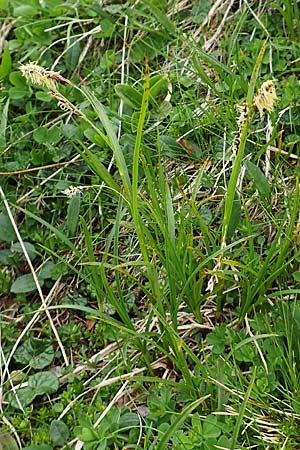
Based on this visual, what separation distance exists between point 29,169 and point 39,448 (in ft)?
2.83

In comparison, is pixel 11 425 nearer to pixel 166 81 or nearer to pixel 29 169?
pixel 29 169

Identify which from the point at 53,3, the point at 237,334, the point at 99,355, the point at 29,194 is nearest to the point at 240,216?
the point at 237,334

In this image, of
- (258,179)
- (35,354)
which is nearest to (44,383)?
(35,354)

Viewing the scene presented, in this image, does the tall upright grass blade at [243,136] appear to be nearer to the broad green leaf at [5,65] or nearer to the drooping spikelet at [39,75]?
the drooping spikelet at [39,75]

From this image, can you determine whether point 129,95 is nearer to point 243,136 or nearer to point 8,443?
point 243,136

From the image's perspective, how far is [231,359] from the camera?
1783 mm

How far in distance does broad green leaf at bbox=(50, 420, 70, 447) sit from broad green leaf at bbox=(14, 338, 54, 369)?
0.21 metres

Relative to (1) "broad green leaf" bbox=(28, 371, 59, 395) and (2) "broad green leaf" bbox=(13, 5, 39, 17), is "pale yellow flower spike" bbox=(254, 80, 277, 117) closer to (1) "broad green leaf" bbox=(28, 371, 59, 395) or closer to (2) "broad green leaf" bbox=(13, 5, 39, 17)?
(1) "broad green leaf" bbox=(28, 371, 59, 395)

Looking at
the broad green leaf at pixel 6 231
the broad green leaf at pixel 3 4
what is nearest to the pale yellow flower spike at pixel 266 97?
the broad green leaf at pixel 6 231

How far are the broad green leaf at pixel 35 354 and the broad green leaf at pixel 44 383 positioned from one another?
38mm

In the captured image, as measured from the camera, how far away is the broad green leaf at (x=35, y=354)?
6.42ft

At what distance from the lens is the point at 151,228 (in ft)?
6.59

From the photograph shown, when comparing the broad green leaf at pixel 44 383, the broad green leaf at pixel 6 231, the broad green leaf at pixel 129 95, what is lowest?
the broad green leaf at pixel 44 383

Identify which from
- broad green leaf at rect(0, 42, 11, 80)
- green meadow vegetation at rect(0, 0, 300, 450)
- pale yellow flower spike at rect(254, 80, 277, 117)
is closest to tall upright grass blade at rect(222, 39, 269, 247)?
green meadow vegetation at rect(0, 0, 300, 450)
